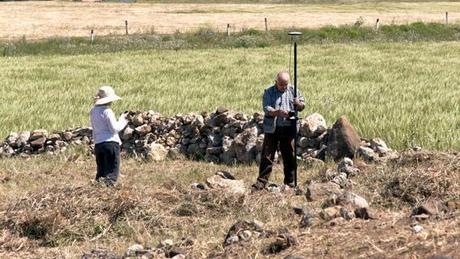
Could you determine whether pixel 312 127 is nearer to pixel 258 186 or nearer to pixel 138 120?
pixel 258 186

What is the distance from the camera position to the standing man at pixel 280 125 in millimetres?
10484

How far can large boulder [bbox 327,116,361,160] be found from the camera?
40.0ft

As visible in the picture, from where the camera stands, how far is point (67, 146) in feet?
48.0

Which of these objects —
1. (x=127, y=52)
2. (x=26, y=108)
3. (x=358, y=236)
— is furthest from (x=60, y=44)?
(x=358, y=236)

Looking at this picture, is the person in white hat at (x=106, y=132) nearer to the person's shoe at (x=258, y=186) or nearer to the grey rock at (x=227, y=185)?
the grey rock at (x=227, y=185)

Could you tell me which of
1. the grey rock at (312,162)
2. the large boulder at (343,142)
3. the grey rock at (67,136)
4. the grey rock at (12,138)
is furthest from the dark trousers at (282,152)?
the grey rock at (12,138)

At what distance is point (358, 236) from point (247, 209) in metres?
2.56

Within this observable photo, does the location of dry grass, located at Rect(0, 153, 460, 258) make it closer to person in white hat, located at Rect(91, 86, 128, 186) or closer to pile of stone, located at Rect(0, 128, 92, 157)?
person in white hat, located at Rect(91, 86, 128, 186)

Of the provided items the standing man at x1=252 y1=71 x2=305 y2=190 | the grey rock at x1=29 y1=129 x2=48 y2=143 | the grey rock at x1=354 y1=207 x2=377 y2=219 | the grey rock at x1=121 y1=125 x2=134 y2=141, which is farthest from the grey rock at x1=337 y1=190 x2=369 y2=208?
the grey rock at x1=29 y1=129 x2=48 y2=143

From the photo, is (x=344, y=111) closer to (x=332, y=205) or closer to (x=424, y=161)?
(x=424, y=161)

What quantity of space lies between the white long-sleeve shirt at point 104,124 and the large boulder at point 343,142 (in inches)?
154

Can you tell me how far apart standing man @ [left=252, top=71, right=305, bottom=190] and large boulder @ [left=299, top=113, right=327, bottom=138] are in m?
2.00

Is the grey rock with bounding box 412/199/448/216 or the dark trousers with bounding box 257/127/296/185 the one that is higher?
the grey rock with bounding box 412/199/448/216

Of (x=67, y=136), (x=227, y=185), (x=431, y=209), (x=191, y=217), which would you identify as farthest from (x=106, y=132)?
(x=67, y=136)
